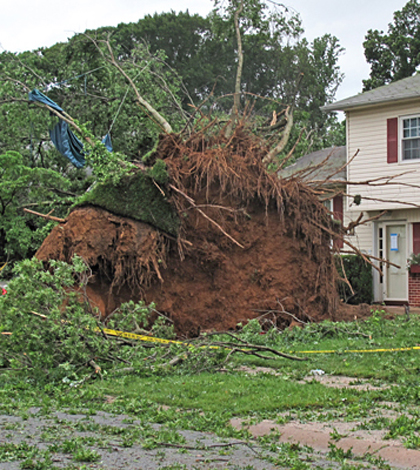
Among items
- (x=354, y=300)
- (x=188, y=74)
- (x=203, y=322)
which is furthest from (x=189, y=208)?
(x=188, y=74)

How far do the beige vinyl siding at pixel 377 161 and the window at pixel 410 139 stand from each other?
0.80 ft

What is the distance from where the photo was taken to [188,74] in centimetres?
3900

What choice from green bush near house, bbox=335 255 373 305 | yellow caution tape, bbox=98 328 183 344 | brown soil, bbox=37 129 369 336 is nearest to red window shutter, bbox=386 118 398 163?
green bush near house, bbox=335 255 373 305

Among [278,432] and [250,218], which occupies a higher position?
[250,218]

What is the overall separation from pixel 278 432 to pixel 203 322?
276 inches

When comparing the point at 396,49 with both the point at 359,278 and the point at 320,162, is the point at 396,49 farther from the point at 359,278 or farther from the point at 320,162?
the point at 359,278

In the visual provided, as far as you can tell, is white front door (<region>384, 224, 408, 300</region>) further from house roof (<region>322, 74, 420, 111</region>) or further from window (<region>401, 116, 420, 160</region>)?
house roof (<region>322, 74, 420, 111</region>)

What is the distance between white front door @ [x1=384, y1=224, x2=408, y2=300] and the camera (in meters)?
19.2

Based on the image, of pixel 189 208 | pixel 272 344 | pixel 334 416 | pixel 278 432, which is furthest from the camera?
pixel 189 208

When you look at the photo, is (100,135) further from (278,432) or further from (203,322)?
(278,432)

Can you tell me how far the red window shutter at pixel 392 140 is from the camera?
18953 millimetres

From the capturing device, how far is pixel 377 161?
19.4 metres

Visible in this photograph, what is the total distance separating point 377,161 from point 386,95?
6.78 feet

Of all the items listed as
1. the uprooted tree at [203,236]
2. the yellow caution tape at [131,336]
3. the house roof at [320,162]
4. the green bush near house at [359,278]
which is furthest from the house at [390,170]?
the yellow caution tape at [131,336]
